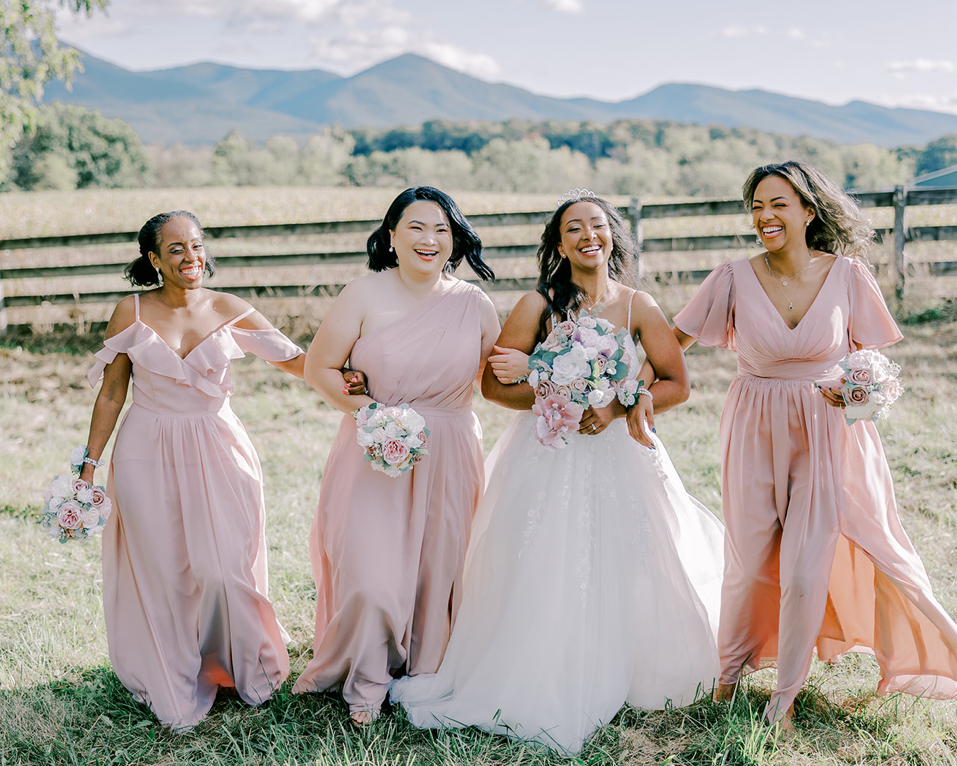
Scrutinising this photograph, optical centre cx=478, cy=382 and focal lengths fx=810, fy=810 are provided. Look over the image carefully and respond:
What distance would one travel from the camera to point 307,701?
3613 mm

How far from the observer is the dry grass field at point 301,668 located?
3211 mm

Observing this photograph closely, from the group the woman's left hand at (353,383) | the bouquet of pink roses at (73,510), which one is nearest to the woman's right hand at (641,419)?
the woman's left hand at (353,383)

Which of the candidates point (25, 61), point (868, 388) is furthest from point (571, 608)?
point (25, 61)

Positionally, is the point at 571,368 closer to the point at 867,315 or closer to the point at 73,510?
the point at 867,315

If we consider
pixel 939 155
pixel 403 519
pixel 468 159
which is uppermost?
pixel 468 159

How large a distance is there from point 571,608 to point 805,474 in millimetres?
1121

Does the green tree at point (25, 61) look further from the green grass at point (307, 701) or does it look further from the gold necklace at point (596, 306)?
the gold necklace at point (596, 306)

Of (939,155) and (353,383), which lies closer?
(353,383)

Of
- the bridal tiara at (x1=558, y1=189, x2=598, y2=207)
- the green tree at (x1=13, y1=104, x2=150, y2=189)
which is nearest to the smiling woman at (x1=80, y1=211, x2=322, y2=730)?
the bridal tiara at (x1=558, y1=189, x2=598, y2=207)

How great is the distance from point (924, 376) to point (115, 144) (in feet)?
206

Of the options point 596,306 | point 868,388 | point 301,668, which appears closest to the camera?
point 868,388

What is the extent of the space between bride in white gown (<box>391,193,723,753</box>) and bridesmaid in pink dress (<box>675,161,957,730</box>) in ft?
0.86

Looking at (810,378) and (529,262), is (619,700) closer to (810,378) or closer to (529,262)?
(810,378)

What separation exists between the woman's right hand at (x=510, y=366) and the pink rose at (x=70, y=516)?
182 centimetres
